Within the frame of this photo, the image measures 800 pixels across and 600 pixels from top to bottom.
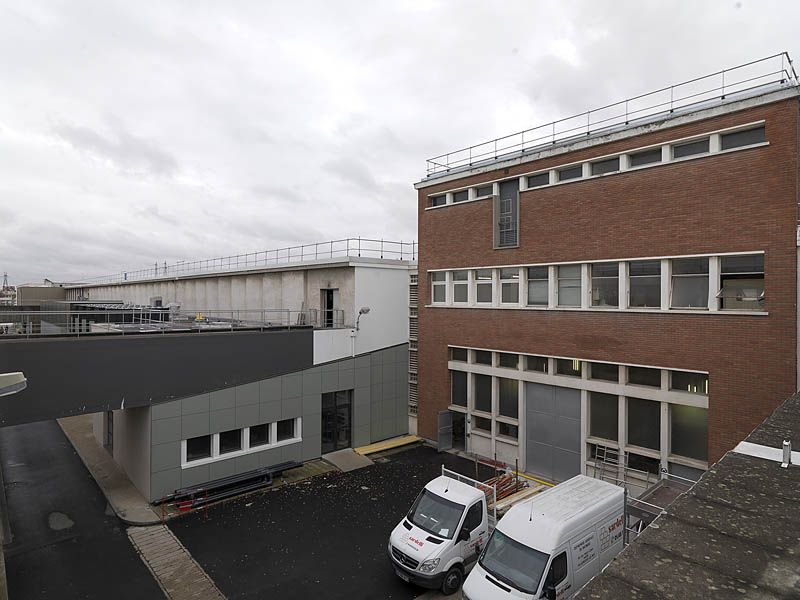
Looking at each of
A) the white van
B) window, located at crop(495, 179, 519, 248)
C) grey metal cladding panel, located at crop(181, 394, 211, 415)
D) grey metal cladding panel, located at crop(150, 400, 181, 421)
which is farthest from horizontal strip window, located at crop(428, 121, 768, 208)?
grey metal cladding panel, located at crop(150, 400, 181, 421)

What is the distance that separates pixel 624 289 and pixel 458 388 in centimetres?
794

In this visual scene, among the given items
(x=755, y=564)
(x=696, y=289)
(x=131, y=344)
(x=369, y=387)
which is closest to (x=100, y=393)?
(x=131, y=344)

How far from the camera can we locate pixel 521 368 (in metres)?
17.2

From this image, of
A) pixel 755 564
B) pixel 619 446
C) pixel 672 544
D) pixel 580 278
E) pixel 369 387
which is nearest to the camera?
pixel 755 564

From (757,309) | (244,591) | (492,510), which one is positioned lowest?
(244,591)

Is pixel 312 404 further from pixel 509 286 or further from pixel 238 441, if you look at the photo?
pixel 509 286

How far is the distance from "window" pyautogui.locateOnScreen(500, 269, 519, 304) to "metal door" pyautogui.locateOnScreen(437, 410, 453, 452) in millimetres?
5309

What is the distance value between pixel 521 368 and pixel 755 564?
13.9 meters

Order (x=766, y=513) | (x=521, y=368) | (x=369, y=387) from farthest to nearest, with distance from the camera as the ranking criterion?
(x=369, y=387) < (x=521, y=368) < (x=766, y=513)

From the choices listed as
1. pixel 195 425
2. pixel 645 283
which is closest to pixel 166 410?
pixel 195 425

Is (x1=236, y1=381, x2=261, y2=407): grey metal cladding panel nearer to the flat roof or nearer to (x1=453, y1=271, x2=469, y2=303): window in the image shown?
(x1=453, y1=271, x2=469, y2=303): window

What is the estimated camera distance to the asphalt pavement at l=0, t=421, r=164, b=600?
1061 cm

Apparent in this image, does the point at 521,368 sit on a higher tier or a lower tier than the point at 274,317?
lower

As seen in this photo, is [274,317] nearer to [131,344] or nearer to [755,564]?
[131,344]
